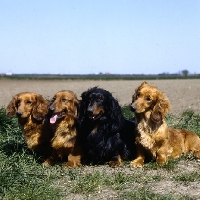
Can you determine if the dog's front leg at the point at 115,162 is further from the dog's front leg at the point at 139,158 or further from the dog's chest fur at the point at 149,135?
the dog's chest fur at the point at 149,135

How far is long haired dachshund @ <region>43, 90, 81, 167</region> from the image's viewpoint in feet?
22.1

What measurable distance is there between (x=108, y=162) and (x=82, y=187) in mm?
1478

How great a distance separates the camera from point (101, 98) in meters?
6.72

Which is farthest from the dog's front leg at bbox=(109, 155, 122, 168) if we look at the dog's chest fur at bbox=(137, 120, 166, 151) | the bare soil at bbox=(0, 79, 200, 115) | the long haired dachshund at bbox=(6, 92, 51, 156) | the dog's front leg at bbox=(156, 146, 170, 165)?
the bare soil at bbox=(0, 79, 200, 115)

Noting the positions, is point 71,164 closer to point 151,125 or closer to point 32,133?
point 32,133

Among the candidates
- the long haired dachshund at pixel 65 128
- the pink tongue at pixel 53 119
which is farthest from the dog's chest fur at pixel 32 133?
the pink tongue at pixel 53 119

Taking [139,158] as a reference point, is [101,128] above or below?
above

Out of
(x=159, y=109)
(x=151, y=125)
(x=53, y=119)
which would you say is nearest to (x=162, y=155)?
(x=151, y=125)

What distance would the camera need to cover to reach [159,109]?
6656 mm

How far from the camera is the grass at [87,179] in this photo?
529 cm

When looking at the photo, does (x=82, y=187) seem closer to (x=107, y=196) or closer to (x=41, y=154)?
(x=107, y=196)

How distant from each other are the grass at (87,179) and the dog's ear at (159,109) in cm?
77

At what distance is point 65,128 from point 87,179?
1.24 metres

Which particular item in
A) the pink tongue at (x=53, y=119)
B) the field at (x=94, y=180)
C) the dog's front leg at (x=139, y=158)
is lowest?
the field at (x=94, y=180)
